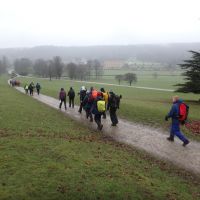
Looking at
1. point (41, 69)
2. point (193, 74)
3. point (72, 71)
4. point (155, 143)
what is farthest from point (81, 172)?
point (41, 69)

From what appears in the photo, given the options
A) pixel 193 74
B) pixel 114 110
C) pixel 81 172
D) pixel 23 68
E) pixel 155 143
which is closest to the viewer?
pixel 81 172

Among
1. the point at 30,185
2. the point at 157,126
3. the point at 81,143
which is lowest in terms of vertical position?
the point at 157,126

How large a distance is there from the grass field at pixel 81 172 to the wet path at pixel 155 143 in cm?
64

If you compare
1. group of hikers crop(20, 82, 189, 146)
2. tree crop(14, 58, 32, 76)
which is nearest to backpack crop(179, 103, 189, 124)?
group of hikers crop(20, 82, 189, 146)

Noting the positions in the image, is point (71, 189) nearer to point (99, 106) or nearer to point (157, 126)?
point (99, 106)

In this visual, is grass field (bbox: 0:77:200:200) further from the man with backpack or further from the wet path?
the man with backpack

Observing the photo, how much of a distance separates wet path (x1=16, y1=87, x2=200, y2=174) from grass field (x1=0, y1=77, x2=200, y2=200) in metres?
0.64

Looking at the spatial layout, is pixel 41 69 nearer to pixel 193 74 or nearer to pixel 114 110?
pixel 193 74

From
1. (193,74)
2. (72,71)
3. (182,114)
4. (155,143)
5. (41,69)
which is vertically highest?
(182,114)

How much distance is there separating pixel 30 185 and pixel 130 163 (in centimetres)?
378

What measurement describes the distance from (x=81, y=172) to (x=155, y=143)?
5.57 meters

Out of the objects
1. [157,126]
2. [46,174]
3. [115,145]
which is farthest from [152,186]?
[157,126]

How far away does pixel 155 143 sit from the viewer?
14.2 m

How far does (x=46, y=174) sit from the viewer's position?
910 centimetres
